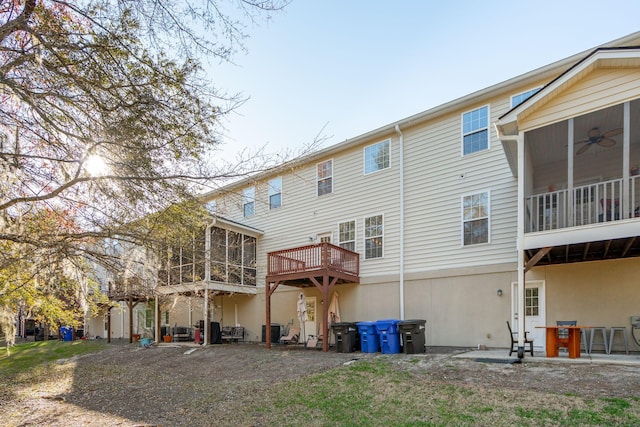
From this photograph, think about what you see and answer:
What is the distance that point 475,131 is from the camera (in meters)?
11.5

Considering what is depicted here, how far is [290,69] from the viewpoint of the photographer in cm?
631

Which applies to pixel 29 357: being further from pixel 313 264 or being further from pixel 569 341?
pixel 569 341

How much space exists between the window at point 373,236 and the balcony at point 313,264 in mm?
434

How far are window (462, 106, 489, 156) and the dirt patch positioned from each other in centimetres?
542

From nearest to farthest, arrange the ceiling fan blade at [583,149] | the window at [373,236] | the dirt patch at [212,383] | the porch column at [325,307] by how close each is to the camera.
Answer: the dirt patch at [212,383] < the ceiling fan blade at [583,149] < the porch column at [325,307] < the window at [373,236]

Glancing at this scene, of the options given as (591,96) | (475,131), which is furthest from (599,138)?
(475,131)

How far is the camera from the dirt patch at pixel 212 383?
6340mm

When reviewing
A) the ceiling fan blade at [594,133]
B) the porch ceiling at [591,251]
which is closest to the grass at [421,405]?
the porch ceiling at [591,251]

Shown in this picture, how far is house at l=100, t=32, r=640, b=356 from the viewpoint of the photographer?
777 centimetres

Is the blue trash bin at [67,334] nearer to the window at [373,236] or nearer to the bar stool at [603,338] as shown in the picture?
the window at [373,236]

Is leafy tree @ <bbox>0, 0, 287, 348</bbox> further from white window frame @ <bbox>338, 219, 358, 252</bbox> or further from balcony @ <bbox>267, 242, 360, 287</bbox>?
white window frame @ <bbox>338, 219, 358, 252</bbox>

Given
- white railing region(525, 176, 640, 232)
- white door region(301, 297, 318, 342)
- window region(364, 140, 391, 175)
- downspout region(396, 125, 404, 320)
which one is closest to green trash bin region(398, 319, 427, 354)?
downspout region(396, 125, 404, 320)

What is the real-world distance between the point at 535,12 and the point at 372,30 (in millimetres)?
3927

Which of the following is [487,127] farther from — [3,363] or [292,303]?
[3,363]
